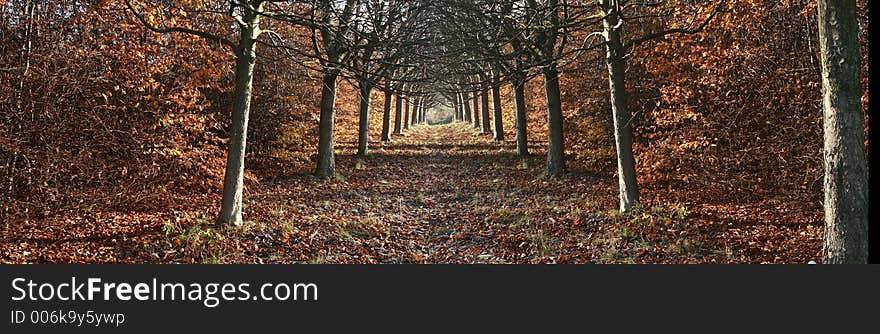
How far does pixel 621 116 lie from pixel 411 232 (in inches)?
179

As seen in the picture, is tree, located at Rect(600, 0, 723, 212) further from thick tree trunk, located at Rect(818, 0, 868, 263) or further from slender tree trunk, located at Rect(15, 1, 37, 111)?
slender tree trunk, located at Rect(15, 1, 37, 111)

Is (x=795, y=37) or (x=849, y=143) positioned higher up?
(x=795, y=37)

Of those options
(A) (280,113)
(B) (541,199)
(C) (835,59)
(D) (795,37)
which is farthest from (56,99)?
(D) (795,37)

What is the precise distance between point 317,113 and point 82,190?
35.3 ft

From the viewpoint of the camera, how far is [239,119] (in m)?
10.8

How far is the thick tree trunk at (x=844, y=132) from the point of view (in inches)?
249

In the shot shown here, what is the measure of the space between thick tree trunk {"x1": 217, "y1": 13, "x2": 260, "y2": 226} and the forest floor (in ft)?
1.37

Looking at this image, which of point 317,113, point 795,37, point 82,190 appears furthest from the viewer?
point 317,113

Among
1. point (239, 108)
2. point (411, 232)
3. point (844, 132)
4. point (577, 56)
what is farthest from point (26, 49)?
point (844, 132)

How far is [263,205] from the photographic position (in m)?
13.4

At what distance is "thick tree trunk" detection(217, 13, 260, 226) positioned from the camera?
1079 centimetres

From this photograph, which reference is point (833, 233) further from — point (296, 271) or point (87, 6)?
point (87, 6)

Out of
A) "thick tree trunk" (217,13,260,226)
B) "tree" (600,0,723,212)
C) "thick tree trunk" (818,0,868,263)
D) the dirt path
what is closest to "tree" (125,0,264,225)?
"thick tree trunk" (217,13,260,226)

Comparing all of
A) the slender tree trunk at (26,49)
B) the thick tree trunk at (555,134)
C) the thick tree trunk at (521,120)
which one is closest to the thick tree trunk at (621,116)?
the thick tree trunk at (555,134)
